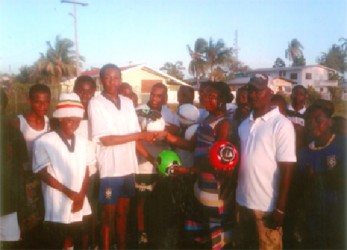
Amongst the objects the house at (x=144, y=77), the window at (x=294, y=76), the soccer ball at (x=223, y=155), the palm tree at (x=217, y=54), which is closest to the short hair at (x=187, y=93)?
the soccer ball at (x=223, y=155)

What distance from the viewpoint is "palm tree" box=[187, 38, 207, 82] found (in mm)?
62844

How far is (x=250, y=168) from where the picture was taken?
145 inches

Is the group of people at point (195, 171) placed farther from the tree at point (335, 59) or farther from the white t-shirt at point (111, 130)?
the tree at point (335, 59)

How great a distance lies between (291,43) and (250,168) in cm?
9157

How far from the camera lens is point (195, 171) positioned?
13.9 feet

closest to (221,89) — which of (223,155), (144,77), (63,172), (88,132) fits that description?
(223,155)

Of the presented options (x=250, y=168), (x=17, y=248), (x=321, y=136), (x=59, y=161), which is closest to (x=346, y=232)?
(x=321, y=136)

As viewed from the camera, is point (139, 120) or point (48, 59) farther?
point (48, 59)

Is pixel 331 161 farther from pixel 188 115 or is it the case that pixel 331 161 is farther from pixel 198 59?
pixel 198 59

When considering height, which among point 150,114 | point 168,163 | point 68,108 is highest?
point 68,108

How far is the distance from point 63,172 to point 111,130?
0.66 metres

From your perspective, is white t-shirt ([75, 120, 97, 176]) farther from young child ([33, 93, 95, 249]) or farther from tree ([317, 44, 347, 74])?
tree ([317, 44, 347, 74])

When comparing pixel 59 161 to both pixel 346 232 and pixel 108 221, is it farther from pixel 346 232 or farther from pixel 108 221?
pixel 346 232

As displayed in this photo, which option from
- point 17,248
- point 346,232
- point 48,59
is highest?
point 48,59
